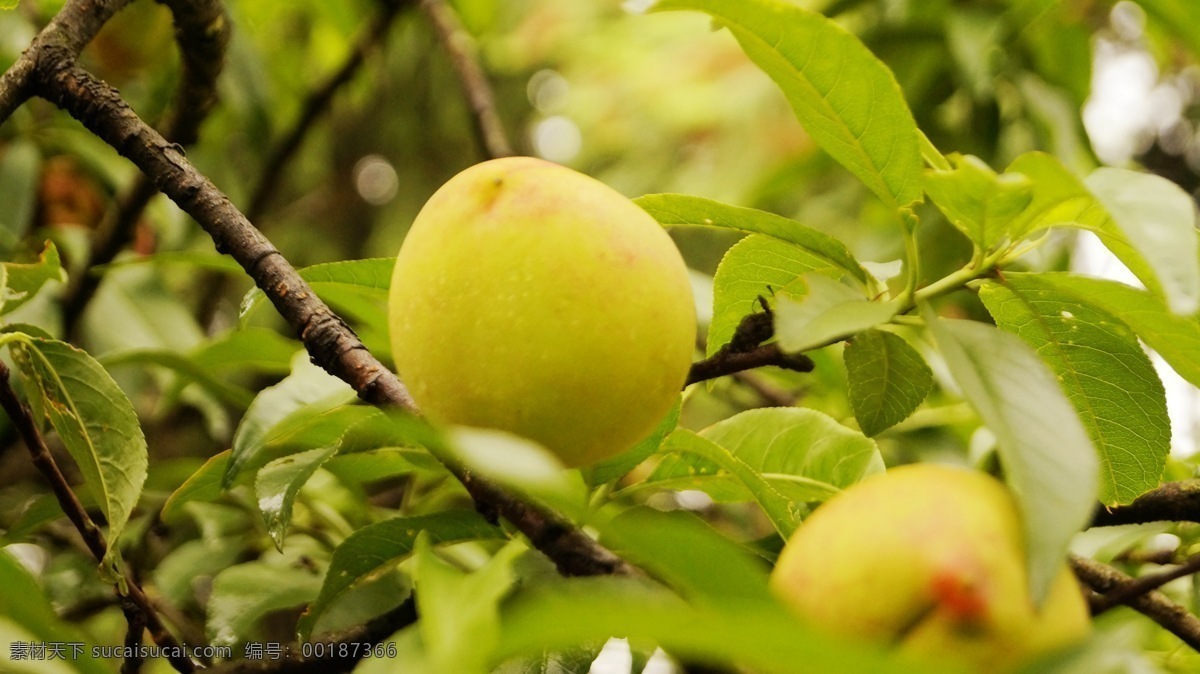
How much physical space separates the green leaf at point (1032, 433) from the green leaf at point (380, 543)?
37 cm

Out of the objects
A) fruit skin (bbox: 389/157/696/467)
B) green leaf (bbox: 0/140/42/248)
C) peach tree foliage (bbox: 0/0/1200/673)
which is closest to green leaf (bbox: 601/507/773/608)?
peach tree foliage (bbox: 0/0/1200/673)

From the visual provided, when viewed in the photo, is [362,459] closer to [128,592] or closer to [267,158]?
[128,592]

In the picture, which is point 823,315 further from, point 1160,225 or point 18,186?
point 18,186

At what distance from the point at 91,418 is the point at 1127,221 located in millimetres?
696

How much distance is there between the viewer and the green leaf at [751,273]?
0.68 meters

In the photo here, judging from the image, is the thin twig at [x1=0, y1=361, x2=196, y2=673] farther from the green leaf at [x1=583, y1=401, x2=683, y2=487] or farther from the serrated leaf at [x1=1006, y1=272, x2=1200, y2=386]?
the serrated leaf at [x1=1006, y1=272, x2=1200, y2=386]

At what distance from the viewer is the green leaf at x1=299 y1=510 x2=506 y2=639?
2.43 feet

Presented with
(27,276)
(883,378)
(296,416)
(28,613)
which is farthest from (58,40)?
(883,378)

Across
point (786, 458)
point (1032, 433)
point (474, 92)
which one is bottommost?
point (786, 458)

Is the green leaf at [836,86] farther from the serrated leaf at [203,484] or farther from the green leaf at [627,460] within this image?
the serrated leaf at [203,484]

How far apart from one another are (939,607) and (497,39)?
339 cm

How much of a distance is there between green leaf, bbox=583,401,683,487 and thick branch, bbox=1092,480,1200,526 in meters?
0.30

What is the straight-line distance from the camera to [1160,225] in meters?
0.48

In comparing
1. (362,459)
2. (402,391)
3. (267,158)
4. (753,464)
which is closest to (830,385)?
(753,464)
